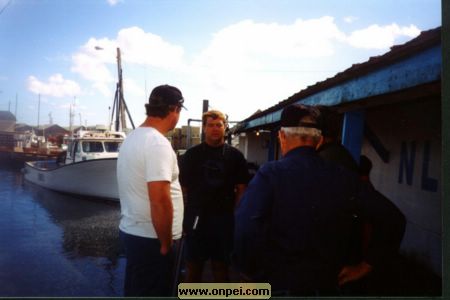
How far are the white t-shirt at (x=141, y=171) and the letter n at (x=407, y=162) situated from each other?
4959 mm

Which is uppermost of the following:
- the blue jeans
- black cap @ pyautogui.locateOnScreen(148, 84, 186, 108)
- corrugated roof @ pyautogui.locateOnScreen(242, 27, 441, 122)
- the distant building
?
the distant building

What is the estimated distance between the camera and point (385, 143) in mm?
6578

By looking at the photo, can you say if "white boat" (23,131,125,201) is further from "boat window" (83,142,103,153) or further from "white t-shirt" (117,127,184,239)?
"white t-shirt" (117,127,184,239)

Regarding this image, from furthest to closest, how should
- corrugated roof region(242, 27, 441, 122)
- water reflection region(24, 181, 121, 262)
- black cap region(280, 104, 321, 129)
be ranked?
water reflection region(24, 181, 121, 262)
corrugated roof region(242, 27, 441, 122)
black cap region(280, 104, 321, 129)

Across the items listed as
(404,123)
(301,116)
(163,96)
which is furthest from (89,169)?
(301,116)

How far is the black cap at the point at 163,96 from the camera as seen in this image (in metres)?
2.28

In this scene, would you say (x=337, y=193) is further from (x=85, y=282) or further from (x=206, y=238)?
(x=85, y=282)

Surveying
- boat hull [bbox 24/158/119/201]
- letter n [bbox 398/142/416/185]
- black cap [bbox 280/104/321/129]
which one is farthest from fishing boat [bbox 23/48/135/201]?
black cap [bbox 280/104/321/129]

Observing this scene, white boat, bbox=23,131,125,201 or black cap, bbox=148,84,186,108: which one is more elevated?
black cap, bbox=148,84,186,108

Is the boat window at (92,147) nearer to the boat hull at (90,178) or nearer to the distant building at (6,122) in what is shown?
the boat hull at (90,178)

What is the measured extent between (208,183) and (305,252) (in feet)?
5.52

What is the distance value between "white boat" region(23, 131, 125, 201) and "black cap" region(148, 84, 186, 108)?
10.8 metres

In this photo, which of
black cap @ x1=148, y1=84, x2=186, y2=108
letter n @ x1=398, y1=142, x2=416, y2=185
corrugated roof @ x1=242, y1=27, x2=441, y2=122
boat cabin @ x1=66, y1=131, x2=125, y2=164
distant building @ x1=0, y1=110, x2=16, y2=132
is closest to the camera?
corrugated roof @ x1=242, y1=27, x2=441, y2=122

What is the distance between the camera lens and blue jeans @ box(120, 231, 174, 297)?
2.11 m
